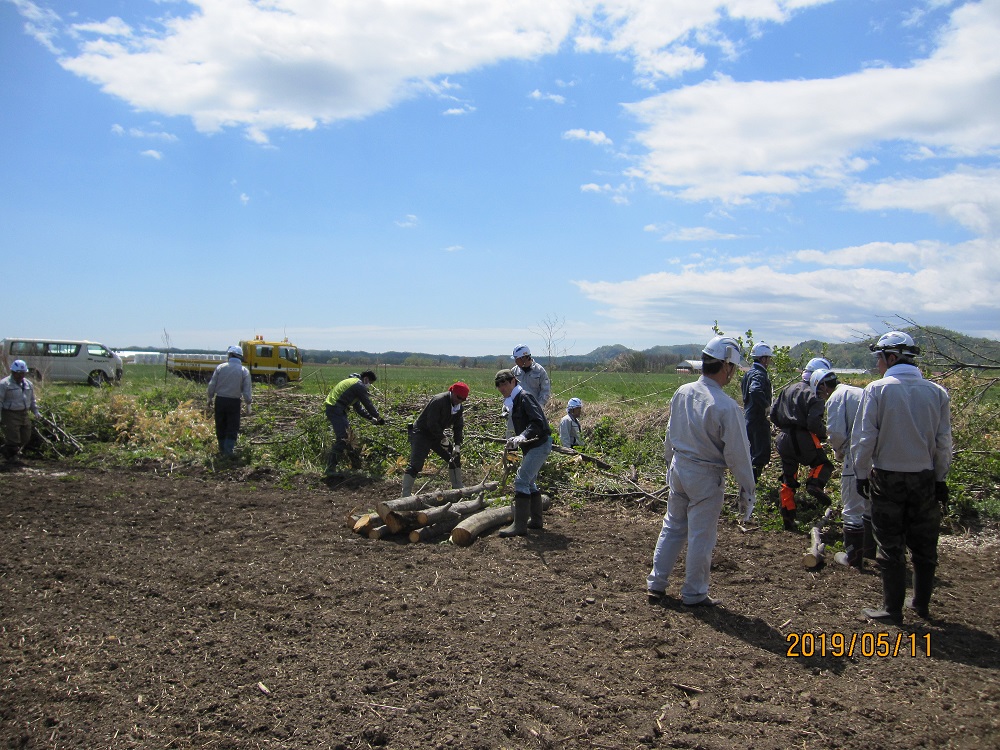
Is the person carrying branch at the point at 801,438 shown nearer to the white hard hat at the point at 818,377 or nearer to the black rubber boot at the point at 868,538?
the white hard hat at the point at 818,377

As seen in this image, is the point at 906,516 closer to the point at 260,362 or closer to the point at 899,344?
the point at 899,344

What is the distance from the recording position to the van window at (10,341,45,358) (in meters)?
27.2

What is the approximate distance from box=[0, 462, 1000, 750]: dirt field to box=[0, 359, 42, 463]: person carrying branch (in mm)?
5702

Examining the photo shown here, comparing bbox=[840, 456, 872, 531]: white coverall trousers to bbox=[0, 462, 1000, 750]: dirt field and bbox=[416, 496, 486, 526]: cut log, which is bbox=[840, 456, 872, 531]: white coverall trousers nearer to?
bbox=[0, 462, 1000, 750]: dirt field

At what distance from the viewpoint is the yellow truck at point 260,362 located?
30125 millimetres

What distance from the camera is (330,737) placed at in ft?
11.8

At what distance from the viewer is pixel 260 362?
30250mm

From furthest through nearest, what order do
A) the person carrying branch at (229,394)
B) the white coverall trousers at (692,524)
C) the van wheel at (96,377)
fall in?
the van wheel at (96,377), the person carrying branch at (229,394), the white coverall trousers at (692,524)

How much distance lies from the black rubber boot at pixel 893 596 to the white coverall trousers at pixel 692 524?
116cm

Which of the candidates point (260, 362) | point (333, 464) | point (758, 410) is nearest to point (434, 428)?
point (333, 464)

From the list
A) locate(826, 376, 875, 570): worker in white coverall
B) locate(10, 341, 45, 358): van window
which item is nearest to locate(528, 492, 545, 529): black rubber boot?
locate(826, 376, 875, 570): worker in white coverall

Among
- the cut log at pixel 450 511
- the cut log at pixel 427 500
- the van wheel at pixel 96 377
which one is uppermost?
the van wheel at pixel 96 377

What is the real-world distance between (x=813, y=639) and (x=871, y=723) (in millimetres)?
1091

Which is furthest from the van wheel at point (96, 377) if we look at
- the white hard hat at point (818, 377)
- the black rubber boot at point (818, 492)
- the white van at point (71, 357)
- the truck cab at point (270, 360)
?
the white hard hat at point (818, 377)
